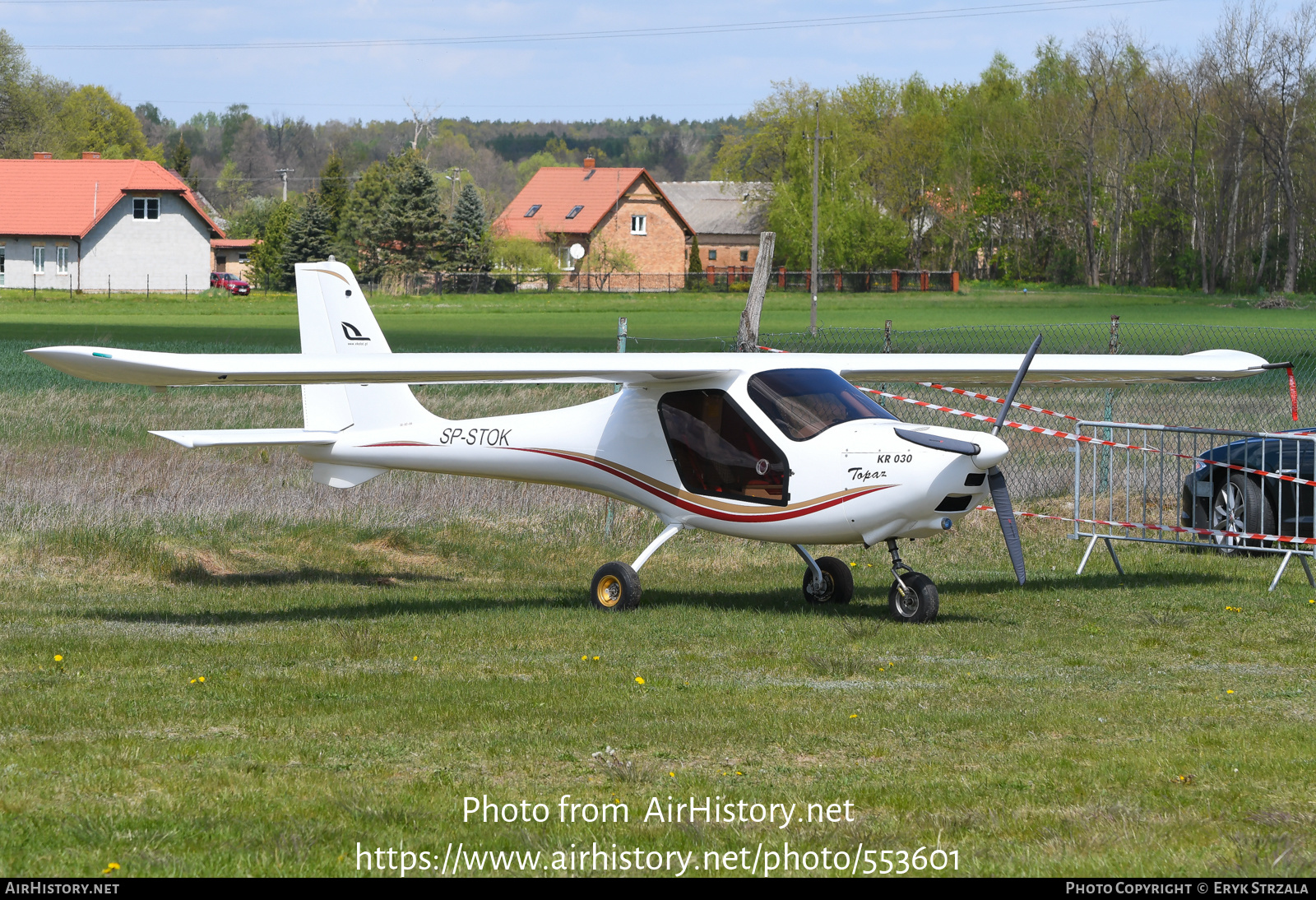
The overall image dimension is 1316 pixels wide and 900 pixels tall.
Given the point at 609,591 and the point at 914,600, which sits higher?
the point at 914,600

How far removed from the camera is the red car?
77500 mm

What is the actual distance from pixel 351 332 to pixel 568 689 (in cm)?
585

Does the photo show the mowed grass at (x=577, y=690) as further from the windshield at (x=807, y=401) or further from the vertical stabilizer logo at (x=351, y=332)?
the vertical stabilizer logo at (x=351, y=332)

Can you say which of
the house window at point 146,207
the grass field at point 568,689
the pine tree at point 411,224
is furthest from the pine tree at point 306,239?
the grass field at point 568,689

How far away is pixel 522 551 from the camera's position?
13.8 meters

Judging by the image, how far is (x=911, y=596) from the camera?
10352 millimetres

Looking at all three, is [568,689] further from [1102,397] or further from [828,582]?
[1102,397]

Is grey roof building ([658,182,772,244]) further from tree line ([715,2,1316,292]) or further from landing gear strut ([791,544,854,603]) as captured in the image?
landing gear strut ([791,544,854,603])

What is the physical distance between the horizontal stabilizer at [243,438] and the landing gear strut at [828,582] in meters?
4.21

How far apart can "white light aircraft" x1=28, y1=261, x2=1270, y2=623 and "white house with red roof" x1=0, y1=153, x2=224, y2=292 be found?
6677 centimetres

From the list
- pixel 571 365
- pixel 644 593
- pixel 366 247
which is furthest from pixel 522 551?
pixel 366 247

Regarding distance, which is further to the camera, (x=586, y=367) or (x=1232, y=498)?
(x=1232, y=498)

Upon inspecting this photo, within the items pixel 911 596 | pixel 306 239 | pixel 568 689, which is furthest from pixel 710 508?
pixel 306 239

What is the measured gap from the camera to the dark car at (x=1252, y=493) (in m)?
12.6
